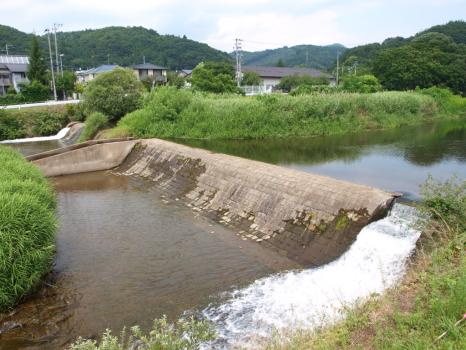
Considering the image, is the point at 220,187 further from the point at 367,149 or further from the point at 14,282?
the point at 367,149

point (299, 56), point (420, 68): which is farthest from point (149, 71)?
point (299, 56)

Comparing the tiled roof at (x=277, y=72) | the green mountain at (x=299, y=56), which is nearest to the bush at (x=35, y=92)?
the tiled roof at (x=277, y=72)

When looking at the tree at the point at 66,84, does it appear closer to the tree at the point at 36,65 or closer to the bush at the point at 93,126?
the tree at the point at 36,65

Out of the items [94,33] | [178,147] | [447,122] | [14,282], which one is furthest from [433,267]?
[94,33]

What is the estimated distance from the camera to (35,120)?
30875 millimetres

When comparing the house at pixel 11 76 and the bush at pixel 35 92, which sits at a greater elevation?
the house at pixel 11 76

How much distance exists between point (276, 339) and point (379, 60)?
164 ft

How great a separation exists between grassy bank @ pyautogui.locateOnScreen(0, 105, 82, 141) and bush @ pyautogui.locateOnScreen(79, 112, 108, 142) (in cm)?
593

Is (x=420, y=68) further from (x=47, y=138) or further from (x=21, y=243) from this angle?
(x=21, y=243)

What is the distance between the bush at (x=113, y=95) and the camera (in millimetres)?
28422

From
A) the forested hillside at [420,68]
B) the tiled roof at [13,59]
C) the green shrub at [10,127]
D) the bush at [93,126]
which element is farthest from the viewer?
the tiled roof at [13,59]

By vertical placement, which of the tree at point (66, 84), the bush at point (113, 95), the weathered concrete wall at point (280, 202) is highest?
the tree at point (66, 84)

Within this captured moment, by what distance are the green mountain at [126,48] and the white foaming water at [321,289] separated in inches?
3078

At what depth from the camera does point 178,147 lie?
18.9 metres
